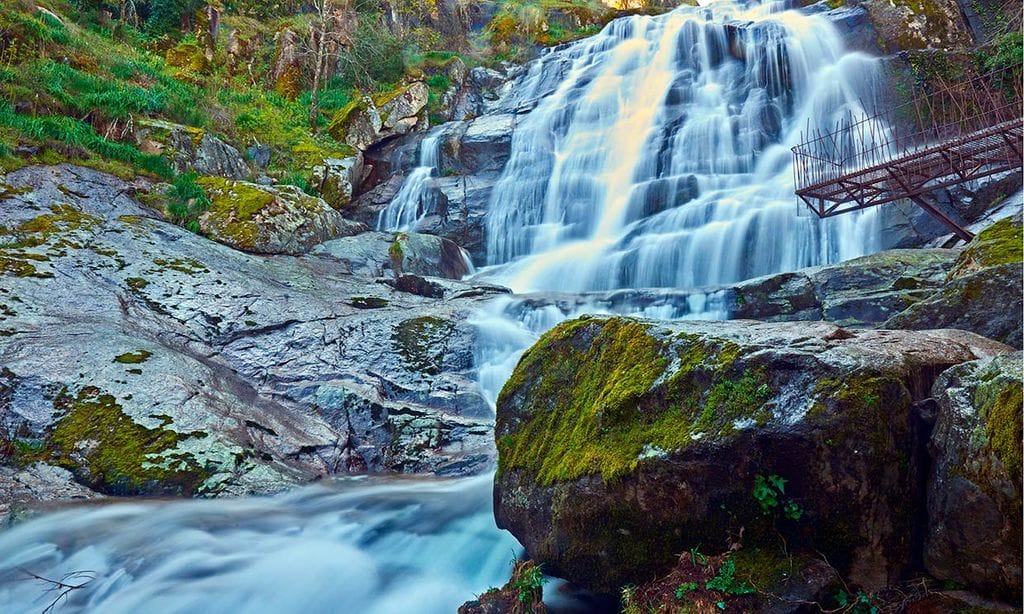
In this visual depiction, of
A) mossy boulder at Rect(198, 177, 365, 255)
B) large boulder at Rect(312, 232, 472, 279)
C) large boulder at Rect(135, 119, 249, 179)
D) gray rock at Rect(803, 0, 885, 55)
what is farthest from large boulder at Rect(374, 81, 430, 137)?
gray rock at Rect(803, 0, 885, 55)

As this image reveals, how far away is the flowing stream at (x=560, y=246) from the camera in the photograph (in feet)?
12.9

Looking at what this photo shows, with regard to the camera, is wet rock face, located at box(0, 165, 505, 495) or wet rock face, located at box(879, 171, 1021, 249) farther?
wet rock face, located at box(879, 171, 1021, 249)

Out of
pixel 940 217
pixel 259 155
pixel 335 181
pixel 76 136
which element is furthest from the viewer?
pixel 335 181

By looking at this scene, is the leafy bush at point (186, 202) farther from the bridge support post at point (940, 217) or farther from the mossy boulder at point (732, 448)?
the bridge support post at point (940, 217)

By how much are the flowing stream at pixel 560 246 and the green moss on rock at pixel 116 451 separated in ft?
0.88

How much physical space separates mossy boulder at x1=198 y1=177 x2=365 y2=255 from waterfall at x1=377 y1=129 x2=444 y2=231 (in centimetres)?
361

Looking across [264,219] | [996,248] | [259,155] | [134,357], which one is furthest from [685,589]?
[259,155]

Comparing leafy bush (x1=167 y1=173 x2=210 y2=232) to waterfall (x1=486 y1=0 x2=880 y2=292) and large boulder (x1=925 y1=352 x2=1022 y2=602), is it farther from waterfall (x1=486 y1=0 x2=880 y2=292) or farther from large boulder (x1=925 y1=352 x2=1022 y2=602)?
large boulder (x1=925 y1=352 x2=1022 y2=602)

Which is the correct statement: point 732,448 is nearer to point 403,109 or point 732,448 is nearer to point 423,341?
point 423,341

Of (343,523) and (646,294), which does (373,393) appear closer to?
(343,523)

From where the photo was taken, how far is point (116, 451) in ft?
16.3

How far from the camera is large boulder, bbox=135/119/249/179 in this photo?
1090cm

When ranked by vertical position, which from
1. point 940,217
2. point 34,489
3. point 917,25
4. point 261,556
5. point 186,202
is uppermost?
point 917,25

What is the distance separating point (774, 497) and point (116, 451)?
4.90m
